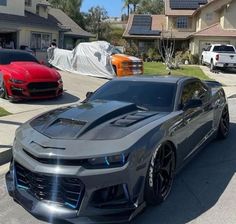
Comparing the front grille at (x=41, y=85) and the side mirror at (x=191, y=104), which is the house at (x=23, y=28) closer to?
the front grille at (x=41, y=85)

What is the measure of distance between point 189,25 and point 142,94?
39.4m

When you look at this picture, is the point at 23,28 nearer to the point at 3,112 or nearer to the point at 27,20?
the point at 27,20

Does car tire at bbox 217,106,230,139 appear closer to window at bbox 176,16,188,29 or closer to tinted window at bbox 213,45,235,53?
tinted window at bbox 213,45,235,53

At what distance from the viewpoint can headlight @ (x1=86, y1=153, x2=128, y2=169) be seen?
13.0ft

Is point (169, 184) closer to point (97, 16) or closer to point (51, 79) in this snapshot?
point (51, 79)

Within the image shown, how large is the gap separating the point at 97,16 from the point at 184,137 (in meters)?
60.0

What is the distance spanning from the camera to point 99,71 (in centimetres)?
1988

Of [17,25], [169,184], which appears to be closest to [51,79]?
[169,184]

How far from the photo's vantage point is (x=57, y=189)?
13.1 ft

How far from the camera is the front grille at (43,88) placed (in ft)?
38.7

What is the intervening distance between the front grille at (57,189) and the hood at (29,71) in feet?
25.6

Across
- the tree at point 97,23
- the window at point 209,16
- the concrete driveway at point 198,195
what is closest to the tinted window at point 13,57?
the concrete driveway at point 198,195

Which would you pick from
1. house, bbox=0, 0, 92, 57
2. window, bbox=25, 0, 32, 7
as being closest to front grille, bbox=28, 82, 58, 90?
house, bbox=0, 0, 92, 57

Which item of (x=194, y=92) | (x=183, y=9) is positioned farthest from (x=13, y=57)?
(x=183, y=9)
